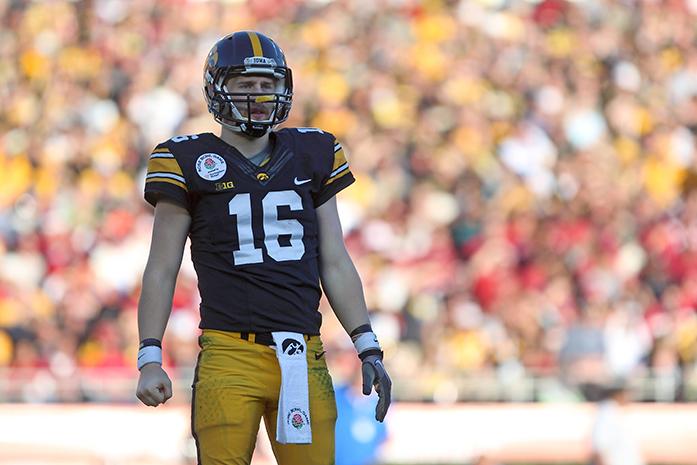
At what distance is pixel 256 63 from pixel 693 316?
303 inches

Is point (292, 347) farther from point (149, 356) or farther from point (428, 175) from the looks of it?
point (428, 175)

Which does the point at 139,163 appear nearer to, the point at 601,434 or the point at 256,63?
the point at 601,434

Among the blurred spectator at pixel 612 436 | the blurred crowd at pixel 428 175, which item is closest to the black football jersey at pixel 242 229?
the blurred spectator at pixel 612 436

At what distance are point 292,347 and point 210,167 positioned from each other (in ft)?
1.92

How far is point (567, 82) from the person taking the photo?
14672 millimetres

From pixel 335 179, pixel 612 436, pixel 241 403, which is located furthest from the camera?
pixel 612 436

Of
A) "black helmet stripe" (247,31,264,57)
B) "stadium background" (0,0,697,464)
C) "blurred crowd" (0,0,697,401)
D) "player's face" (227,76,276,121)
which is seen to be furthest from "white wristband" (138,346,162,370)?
"blurred crowd" (0,0,697,401)

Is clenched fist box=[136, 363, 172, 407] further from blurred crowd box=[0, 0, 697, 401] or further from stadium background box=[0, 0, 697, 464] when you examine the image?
blurred crowd box=[0, 0, 697, 401]

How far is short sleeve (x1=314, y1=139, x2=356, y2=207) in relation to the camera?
468cm

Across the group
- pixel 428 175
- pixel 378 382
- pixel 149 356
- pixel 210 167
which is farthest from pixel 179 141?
pixel 428 175

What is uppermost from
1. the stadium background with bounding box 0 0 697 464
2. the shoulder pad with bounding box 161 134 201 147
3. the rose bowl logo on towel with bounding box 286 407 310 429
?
the stadium background with bounding box 0 0 697 464

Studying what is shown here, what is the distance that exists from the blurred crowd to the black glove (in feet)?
19.3

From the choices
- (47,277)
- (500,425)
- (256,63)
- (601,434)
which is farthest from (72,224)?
(256,63)

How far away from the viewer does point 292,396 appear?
4414 millimetres
